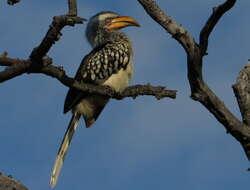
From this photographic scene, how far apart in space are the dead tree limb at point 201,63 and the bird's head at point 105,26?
2899 mm

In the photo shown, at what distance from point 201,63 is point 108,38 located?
346cm

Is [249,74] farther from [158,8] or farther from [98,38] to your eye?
[98,38]

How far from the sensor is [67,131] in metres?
6.96

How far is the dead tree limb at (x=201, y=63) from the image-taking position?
4.23 metres

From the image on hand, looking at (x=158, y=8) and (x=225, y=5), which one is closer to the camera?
(x=225, y=5)

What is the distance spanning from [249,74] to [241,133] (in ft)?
1.88

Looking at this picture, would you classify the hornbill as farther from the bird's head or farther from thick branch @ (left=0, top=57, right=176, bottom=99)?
thick branch @ (left=0, top=57, right=176, bottom=99)

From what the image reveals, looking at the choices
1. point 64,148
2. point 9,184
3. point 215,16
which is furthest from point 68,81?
point 64,148

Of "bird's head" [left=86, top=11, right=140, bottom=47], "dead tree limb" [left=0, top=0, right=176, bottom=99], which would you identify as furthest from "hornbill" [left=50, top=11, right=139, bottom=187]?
"dead tree limb" [left=0, top=0, right=176, bottom=99]

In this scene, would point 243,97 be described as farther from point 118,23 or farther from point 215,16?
point 118,23

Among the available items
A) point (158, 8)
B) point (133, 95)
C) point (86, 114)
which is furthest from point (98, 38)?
point (158, 8)

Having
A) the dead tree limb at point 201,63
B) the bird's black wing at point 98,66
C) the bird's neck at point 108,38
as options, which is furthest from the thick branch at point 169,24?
the bird's neck at point 108,38

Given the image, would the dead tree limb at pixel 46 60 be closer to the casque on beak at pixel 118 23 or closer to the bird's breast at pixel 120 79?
the bird's breast at pixel 120 79

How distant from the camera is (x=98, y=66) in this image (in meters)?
6.79
